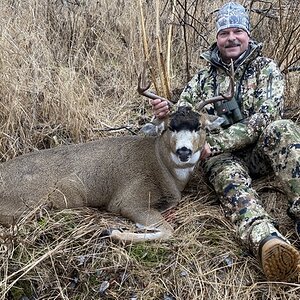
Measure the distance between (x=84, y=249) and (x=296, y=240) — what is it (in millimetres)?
1580

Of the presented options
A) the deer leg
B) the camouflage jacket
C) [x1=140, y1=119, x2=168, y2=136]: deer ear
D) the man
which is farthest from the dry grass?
[x1=140, y1=119, x2=168, y2=136]: deer ear

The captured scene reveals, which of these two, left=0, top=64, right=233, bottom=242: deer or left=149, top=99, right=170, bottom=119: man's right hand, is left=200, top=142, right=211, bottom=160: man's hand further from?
left=149, top=99, right=170, bottom=119: man's right hand

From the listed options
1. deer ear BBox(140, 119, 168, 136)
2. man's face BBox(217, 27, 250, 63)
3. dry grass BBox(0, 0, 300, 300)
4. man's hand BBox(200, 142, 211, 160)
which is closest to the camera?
dry grass BBox(0, 0, 300, 300)

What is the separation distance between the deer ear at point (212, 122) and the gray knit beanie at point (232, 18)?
3.19ft

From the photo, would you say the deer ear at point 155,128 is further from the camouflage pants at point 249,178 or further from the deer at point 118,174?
the camouflage pants at point 249,178

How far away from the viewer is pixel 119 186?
16.3ft

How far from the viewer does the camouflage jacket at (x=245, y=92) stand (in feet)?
16.3

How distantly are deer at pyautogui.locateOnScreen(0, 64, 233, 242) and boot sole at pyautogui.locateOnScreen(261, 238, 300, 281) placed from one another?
→ 3.07 ft

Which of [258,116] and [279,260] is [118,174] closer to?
[258,116]

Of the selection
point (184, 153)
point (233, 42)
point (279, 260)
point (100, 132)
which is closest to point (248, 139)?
point (184, 153)

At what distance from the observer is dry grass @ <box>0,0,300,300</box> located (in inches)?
154

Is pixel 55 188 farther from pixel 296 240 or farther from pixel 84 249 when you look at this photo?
pixel 296 240

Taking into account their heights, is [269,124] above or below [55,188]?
above

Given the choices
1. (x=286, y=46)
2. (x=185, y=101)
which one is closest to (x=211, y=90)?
(x=185, y=101)
